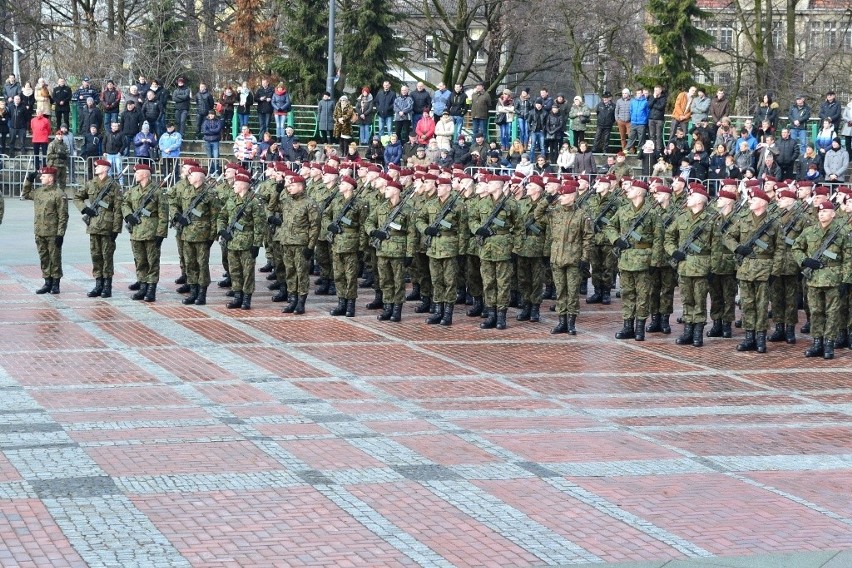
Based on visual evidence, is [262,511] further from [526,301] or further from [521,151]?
[521,151]

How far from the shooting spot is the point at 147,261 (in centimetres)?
1988

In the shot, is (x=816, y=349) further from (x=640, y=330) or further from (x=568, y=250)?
(x=568, y=250)

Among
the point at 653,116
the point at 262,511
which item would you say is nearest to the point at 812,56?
the point at 653,116

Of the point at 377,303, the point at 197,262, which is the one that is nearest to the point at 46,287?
the point at 197,262

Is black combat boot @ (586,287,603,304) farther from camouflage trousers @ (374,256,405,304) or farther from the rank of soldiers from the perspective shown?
camouflage trousers @ (374,256,405,304)

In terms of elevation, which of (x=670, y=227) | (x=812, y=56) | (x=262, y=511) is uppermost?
(x=812, y=56)

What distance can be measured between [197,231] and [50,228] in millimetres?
2157

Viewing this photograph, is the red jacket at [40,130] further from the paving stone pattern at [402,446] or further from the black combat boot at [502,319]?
the black combat boot at [502,319]

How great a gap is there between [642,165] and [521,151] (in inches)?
97.1

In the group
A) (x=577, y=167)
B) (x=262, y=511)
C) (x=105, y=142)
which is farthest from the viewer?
Result: (x=105, y=142)

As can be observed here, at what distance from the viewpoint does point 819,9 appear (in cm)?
6250

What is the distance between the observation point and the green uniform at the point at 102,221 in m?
20.1

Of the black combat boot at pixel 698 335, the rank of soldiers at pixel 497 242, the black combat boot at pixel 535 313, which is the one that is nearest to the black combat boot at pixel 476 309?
the rank of soldiers at pixel 497 242

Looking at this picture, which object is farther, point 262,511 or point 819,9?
point 819,9
